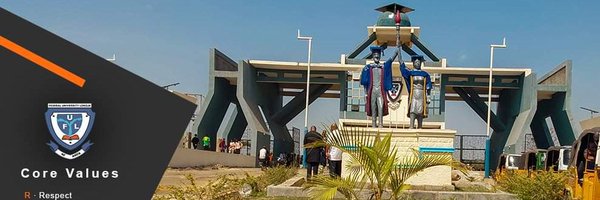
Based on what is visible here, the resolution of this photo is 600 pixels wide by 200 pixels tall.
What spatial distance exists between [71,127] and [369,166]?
12.3ft

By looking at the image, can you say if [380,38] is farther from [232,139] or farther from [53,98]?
[53,98]

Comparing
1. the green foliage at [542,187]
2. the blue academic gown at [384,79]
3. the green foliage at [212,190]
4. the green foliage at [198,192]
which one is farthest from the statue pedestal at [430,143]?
the green foliage at [198,192]

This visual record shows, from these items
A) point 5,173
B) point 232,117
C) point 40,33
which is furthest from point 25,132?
point 232,117

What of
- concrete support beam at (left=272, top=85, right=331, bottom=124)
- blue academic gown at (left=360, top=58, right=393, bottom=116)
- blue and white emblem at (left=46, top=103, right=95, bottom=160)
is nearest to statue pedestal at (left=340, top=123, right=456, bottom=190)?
blue academic gown at (left=360, top=58, right=393, bottom=116)

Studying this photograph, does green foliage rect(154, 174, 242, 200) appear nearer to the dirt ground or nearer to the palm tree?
the palm tree

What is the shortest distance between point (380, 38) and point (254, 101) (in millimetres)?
7979

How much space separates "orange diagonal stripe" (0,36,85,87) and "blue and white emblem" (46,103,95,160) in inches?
6.8

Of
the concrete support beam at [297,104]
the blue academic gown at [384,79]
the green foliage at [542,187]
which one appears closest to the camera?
the green foliage at [542,187]

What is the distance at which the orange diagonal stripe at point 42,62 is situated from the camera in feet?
15.6

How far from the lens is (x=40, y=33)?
474cm

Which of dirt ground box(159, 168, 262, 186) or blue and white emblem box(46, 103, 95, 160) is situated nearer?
blue and white emblem box(46, 103, 95, 160)

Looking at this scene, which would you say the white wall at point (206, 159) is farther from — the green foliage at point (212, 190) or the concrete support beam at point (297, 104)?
the green foliage at point (212, 190)

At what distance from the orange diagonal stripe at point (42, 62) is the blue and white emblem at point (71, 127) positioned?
17cm

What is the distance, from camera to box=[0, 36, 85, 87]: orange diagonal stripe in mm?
4754
